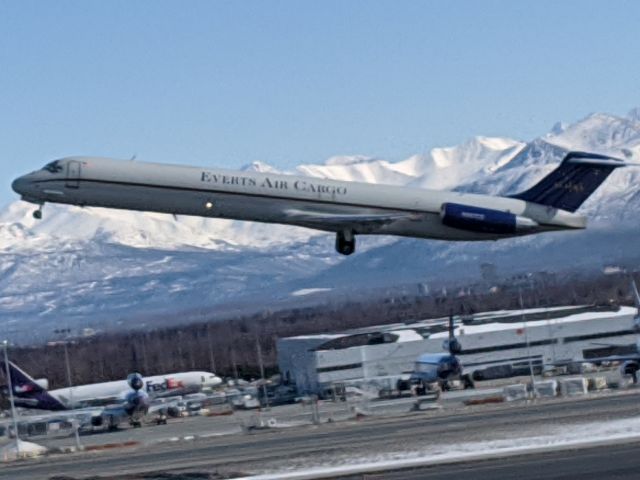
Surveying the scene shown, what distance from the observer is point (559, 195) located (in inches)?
2704

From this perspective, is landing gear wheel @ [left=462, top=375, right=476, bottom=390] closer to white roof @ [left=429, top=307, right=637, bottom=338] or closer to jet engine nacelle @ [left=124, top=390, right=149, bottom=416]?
white roof @ [left=429, top=307, right=637, bottom=338]

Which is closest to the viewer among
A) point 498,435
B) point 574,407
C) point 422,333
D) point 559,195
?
point 498,435

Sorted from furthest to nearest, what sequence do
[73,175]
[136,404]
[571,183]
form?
[136,404] → [571,183] → [73,175]

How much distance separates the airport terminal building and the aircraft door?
63.5 meters

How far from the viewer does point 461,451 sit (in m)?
52.6

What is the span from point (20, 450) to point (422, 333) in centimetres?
6075

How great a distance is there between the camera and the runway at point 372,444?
174 ft

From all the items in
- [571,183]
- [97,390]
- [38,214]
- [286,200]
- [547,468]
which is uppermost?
[38,214]

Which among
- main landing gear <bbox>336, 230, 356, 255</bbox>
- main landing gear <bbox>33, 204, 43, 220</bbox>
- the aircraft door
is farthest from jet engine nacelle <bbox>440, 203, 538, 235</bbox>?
main landing gear <bbox>33, 204, 43, 220</bbox>

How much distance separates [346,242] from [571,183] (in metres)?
12.2

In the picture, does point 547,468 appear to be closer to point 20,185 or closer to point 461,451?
point 461,451

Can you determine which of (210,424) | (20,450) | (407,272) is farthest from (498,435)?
(407,272)

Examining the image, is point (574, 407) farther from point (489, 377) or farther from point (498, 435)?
point (489, 377)

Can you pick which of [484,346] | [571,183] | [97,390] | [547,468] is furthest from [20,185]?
[484,346]
